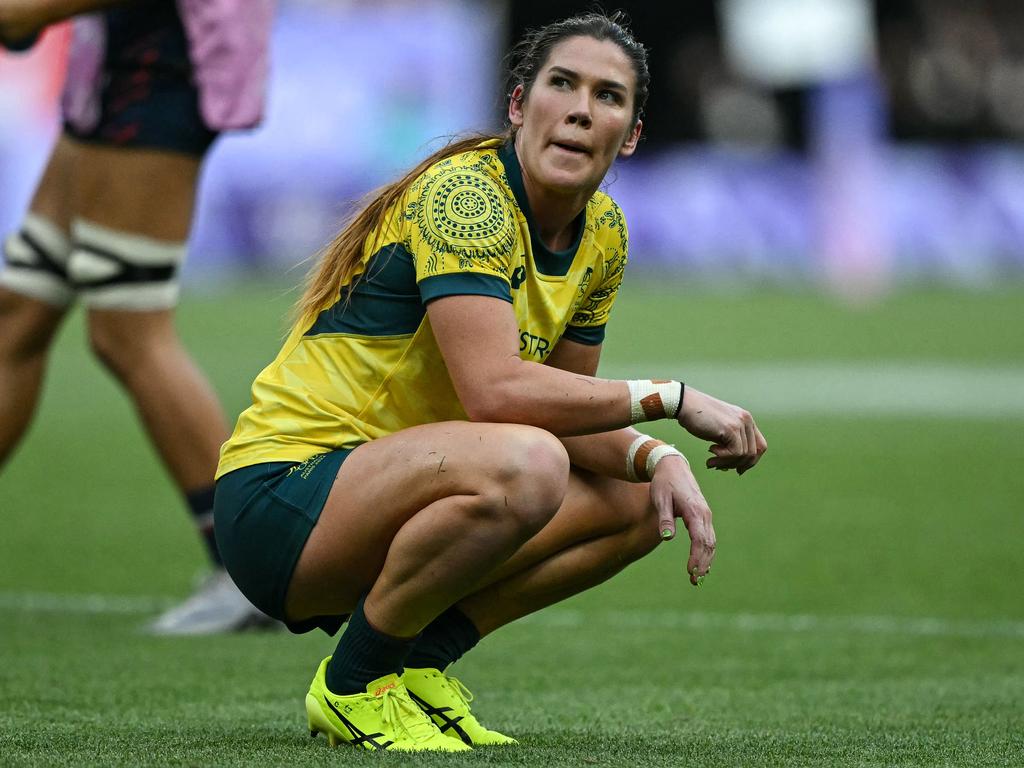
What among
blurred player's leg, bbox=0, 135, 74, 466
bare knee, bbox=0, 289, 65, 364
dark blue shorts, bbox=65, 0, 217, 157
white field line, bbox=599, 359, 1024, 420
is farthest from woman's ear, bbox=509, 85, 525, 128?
white field line, bbox=599, 359, 1024, 420

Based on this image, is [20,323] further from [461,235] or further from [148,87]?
[461,235]

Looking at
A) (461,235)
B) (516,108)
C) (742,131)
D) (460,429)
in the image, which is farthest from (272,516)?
(742,131)

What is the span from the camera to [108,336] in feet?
17.1

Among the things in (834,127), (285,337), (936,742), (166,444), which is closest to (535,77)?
(285,337)

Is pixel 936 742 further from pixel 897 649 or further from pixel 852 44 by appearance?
pixel 852 44

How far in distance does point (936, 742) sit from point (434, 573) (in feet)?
3.48

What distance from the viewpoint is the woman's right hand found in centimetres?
333

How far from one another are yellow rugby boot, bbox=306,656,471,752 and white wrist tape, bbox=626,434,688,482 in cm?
66

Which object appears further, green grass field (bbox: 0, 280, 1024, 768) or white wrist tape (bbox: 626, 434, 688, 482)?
white wrist tape (bbox: 626, 434, 688, 482)

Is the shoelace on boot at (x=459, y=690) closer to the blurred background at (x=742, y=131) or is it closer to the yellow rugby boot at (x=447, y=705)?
the yellow rugby boot at (x=447, y=705)

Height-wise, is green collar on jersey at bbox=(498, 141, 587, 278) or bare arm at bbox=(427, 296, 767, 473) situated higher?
green collar on jersey at bbox=(498, 141, 587, 278)

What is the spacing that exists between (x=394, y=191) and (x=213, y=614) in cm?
187

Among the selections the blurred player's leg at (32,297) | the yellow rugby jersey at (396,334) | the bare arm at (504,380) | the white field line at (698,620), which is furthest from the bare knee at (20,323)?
the bare arm at (504,380)

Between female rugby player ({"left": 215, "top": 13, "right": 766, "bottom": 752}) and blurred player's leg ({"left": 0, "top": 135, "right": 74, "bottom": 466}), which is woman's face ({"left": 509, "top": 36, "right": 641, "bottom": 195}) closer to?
female rugby player ({"left": 215, "top": 13, "right": 766, "bottom": 752})
